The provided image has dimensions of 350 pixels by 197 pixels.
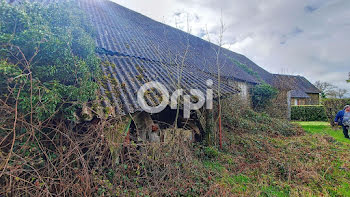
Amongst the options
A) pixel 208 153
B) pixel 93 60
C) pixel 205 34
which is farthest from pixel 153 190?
pixel 205 34

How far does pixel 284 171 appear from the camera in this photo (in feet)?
15.0

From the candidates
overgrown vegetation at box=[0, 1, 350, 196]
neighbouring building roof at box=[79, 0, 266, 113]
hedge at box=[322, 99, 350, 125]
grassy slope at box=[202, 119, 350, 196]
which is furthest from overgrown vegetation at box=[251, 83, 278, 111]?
overgrown vegetation at box=[0, 1, 350, 196]

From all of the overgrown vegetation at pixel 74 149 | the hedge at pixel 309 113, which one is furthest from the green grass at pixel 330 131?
the hedge at pixel 309 113

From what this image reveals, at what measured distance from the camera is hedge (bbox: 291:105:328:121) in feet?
50.0

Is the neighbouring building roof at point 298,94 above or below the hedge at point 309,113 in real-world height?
above

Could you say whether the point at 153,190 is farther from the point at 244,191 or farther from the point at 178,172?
the point at 244,191

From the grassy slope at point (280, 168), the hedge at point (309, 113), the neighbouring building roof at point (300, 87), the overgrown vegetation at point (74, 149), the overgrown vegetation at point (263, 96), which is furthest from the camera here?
the neighbouring building roof at point (300, 87)

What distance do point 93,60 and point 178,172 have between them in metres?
3.25

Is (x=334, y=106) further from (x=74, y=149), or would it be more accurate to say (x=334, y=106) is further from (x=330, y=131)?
(x=74, y=149)

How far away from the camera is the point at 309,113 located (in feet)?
51.2

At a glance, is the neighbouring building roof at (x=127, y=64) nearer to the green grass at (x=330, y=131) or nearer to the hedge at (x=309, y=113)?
the green grass at (x=330, y=131)

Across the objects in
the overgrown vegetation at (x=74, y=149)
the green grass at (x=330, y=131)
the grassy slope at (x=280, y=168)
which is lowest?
the green grass at (x=330, y=131)

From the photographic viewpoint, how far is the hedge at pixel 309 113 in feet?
50.0

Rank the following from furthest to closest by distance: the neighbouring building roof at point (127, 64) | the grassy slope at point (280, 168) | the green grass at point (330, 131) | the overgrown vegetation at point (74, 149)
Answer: the green grass at point (330, 131) → the neighbouring building roof at point (127, 64) → the grassy slope at point (280, 168) → the overgrown vegetation at point (74, 149)
